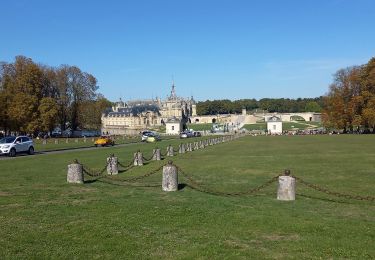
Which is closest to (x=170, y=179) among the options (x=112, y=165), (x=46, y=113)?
(x=112, y=165)

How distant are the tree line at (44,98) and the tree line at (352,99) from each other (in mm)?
47767

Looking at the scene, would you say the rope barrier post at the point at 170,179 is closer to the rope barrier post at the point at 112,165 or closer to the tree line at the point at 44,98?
the rope barrier post at the point at 112,165

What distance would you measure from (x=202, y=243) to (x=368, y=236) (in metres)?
3.39

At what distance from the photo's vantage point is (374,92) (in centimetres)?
8175

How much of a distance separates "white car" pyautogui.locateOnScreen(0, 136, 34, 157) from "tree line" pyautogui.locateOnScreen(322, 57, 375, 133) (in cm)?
5640

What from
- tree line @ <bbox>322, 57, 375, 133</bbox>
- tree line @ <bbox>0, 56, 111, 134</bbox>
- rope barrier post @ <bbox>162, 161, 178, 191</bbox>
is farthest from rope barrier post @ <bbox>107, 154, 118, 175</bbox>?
tree line @ <bbox>322, 57, 375, 133</bbox>

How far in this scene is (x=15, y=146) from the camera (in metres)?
38.2

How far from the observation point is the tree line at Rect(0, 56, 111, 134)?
69.3 m

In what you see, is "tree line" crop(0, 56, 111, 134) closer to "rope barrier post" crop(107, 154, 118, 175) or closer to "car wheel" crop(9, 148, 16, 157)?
"car wheel" crop(9, 148, 16, 157)

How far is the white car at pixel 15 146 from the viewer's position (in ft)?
123

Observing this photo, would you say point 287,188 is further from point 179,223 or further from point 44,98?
point 44,98

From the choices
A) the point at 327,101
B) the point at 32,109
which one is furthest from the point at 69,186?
the point at 327,101

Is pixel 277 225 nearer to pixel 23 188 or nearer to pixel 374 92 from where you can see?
pixel 23 188

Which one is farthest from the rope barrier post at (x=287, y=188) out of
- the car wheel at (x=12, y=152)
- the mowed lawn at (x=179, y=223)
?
the car wheel at (x=12, y=152)
